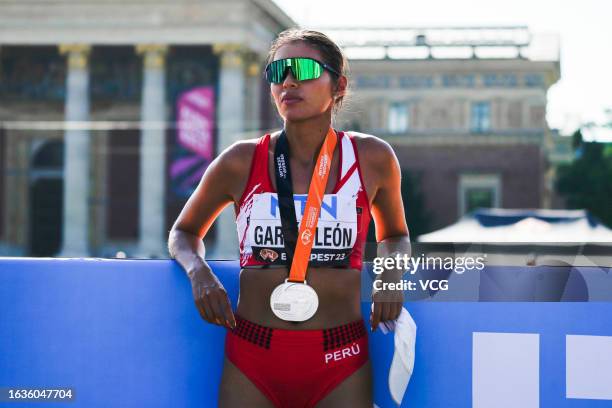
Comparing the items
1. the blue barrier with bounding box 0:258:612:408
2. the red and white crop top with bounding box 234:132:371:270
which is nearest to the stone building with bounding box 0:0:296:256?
the blue barrier with bounding box 0:258:612:408

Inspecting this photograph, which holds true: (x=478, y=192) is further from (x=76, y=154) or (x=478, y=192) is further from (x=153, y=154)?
(x=76, y=154)

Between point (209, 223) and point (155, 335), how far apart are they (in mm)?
633

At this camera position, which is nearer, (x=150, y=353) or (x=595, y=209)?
(x=150, y=353)

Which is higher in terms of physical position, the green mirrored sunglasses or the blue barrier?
the green mirrored sunglasses

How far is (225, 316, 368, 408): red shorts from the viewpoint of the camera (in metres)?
2.93

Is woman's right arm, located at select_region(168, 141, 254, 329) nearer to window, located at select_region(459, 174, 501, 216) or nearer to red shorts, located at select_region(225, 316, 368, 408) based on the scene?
red shorts, located at select_region(225, 316, 368, 408)

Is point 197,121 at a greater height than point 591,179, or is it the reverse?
point 197,121

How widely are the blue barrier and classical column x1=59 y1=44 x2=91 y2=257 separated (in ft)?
128

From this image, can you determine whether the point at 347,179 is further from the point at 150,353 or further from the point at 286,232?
the point at 150,353

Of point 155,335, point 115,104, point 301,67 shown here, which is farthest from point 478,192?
point 301,67

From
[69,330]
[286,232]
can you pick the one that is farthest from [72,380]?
[286,232]

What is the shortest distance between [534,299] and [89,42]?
42.1 meters

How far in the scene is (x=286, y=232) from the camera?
295 cm

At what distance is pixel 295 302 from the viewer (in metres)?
2.88
